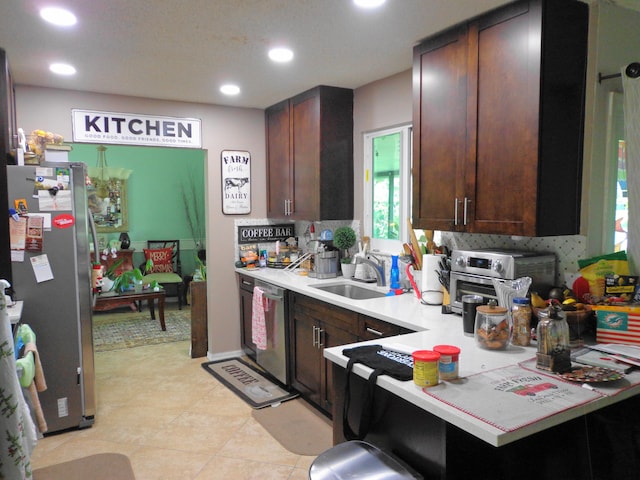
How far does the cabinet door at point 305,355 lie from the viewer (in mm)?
3215

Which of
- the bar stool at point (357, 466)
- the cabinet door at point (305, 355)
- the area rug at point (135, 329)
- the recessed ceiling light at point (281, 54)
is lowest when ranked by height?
the area rug at point (135, 329)

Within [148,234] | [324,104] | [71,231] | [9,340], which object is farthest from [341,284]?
[148,234]

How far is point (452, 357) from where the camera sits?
154 cm

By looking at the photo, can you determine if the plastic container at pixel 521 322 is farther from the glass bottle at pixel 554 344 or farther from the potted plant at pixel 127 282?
the potted plant at pixel 127 282

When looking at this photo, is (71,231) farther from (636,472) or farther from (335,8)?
(636,472)

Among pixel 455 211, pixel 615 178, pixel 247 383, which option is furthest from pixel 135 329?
pixel 615 178

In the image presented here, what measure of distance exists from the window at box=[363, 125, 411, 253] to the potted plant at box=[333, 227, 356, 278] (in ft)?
0.44

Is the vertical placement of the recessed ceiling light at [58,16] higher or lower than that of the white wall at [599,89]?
higher

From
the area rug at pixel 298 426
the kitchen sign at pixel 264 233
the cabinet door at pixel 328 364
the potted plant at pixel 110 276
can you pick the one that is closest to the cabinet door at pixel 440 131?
the cabinet door at pixel 328 364

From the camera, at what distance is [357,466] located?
146 centimetres

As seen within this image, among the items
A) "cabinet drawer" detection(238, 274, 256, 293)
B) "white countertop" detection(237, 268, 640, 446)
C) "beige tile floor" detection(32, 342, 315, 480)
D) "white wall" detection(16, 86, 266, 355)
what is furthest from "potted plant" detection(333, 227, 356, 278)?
"beige tile floor" detection(32, 342, 315, 480)

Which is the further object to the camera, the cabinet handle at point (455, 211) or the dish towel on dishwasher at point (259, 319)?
the dish towel on dishwasher at point (259, 319)

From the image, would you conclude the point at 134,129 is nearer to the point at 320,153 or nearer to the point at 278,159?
the point at 278,159

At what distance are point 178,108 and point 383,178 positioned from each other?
6.20ft
